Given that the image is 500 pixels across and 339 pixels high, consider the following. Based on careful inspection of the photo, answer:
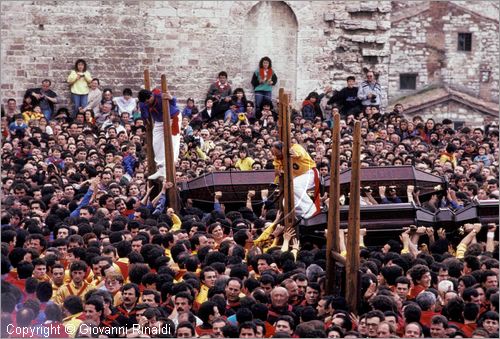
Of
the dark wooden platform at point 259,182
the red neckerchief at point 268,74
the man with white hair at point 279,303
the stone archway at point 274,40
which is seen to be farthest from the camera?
the stone archway at point 274,40

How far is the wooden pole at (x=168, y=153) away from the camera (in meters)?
24.7

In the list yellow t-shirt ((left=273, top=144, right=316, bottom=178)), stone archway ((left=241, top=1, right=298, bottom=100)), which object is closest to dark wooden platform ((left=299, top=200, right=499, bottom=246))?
yellow t-shirt ((left=273, top=144, right=316, bottom=178))

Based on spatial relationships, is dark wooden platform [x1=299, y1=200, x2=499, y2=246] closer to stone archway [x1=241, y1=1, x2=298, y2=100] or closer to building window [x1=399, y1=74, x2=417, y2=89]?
stone archway [x1=241, y1=1, x2=298, y2=100]

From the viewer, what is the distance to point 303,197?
23328 mm

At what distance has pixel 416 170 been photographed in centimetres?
2573

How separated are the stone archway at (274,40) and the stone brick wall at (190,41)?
2 cm

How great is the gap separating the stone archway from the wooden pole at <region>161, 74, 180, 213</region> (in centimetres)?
1302

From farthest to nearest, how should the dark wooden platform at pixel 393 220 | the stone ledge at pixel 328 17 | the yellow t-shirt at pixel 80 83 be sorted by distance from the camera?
the stone ledge at pixel 328 17 → the yellow t-shirt at pixel 80 83 → the dark wooden platform at pixel 393 220

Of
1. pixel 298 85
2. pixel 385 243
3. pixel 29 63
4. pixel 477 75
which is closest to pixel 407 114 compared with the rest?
pixel 477 75

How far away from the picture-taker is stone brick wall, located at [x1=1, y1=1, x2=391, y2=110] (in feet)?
121

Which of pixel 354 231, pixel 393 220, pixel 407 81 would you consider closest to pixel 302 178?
pixel 393 220

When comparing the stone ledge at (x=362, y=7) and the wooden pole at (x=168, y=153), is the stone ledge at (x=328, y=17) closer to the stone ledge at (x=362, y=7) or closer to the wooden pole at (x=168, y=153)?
the stone ledge at (x=362, y=7)

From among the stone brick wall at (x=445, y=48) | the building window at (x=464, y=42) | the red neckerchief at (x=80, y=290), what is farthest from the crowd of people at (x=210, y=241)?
the building window at (x=464, y=42)

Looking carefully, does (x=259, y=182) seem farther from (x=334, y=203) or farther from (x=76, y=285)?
(x=76, y=285)
